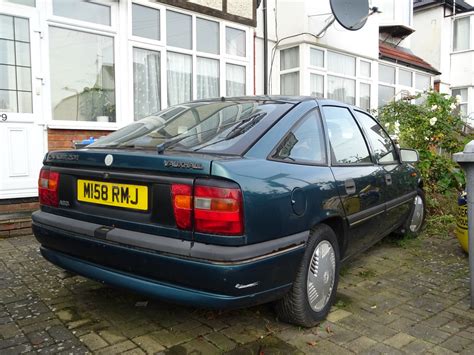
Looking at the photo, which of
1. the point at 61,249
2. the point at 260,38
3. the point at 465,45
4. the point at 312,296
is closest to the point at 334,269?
the point at 312,296

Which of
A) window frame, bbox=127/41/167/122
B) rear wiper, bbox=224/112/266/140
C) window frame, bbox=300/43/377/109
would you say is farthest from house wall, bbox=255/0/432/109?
rear wiper, bbox=224/112/266/140

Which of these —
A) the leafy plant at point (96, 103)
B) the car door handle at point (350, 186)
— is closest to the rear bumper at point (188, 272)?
the car door handle at point (350, 186)

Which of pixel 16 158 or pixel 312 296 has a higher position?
pixel 16 158

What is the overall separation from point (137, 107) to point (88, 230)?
16.2 ft

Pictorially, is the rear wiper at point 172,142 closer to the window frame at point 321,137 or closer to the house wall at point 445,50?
the window frame at point 321,137

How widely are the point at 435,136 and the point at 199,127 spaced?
522cm

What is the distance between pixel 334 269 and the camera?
303 centimetres

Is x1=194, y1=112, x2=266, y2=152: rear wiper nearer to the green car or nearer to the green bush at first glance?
the green car

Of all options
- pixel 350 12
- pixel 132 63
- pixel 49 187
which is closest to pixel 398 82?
pixel 350 12

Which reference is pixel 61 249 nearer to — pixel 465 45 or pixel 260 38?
pixel 260 38

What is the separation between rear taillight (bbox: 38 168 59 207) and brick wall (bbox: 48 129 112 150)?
325 centimetres

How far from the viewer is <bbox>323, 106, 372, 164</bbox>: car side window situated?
3.28 meters

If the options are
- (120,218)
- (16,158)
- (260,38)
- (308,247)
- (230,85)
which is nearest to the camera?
(120,218)

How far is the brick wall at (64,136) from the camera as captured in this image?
6000mm
